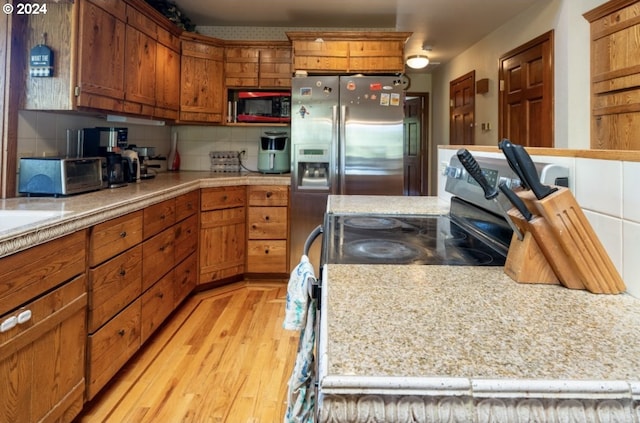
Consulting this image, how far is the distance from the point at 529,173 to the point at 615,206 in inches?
7.4

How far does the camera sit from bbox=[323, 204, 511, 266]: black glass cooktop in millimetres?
928

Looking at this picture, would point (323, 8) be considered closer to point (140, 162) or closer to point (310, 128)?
point (310, 128)

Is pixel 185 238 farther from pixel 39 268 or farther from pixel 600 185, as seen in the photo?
pixel 600 185

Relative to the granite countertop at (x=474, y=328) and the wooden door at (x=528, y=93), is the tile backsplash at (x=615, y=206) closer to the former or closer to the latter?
the granite countertop at (x=474, y=328)

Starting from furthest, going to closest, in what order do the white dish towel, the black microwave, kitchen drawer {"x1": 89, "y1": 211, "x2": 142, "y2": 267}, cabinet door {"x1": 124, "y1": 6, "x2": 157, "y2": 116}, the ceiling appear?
the black microwave < the ceiling < cabinet door {"x1": 124, "y1": 6, "x2": 157, "y2": 116} < kitchen drawer {"x1": 89, "y1": 211, "x2": 142, "y2": 267} < the white dish towel

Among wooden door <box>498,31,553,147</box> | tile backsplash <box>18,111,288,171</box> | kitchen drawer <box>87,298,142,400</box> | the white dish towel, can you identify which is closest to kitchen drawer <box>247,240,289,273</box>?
tile backsplash <box>18,111,288,171</box>

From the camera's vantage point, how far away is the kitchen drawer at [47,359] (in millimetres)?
1261

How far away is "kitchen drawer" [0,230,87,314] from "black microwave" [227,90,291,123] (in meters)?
2.36

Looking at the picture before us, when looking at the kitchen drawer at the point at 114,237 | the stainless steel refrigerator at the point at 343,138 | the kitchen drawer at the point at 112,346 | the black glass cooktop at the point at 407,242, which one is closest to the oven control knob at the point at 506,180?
the black glass cooktop at the point at 407,242

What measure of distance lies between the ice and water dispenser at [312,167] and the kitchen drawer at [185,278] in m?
1.08

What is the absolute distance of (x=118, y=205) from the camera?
188cm

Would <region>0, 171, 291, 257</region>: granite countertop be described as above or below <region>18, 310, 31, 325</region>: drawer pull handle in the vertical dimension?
above

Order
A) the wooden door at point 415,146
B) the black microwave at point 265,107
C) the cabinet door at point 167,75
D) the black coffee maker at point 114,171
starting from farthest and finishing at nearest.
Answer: the wooden door at point 415,146
the black microwave at point 265,107
the cabinet door at point 167,75
the black coffee maker at point 114,171

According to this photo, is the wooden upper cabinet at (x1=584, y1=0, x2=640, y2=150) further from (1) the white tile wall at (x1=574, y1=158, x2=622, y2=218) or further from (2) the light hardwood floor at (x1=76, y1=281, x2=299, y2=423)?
(2) the light hardwood floor at (x1=76, y1=281, x2=299, y2=423)
